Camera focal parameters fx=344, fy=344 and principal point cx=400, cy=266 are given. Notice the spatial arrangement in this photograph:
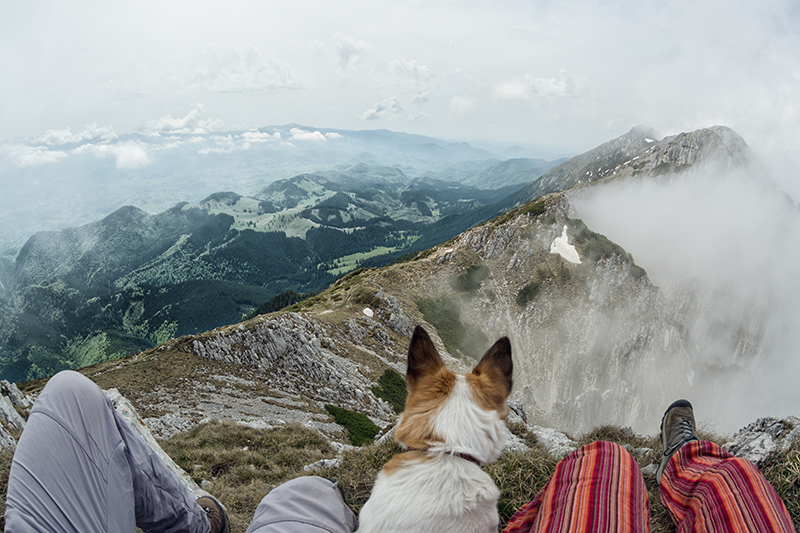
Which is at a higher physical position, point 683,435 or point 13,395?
point 683,435

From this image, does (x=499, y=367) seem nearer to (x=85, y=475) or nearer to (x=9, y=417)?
(x=85, y=475)

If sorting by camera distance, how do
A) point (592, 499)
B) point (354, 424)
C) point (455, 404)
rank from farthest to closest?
1. point (354, 424)
2. point (592, 499)
3. point (455, 404)

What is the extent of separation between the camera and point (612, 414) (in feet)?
246

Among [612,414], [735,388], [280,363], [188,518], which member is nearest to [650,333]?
[612,414]

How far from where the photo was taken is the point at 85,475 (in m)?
3.68

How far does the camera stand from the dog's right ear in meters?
3.19

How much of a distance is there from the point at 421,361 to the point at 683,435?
20.0 ft

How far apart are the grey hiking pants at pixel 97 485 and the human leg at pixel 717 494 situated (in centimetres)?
422

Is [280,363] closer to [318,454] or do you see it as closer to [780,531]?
[318,454]

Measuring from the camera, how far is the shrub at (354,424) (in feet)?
87.8

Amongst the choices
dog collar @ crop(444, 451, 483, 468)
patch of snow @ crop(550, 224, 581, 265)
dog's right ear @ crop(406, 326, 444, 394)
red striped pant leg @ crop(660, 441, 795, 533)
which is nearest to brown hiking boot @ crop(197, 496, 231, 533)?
dog's right ear @ crop(406, 326, 444, 394)

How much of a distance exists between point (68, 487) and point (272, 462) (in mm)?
7540

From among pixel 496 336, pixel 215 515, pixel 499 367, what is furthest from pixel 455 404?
pixel 496 336

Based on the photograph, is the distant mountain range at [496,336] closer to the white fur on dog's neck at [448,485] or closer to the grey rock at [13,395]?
the grey rock at [13,395]
